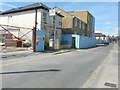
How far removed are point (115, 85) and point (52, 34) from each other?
80.7 ft

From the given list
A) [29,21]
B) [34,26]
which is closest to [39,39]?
[34,26]

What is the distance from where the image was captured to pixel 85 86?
7449mm

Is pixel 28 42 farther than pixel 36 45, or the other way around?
pixel 28 42

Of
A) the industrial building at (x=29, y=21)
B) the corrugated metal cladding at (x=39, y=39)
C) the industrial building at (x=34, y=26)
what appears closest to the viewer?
the corrugated metal cladding at (x=39, y=39)

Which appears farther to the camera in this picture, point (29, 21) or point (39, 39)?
point (29, 21)

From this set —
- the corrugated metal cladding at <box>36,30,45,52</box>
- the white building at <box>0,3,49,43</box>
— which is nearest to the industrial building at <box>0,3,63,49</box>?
the white building at <box>0,3,49,43</box>

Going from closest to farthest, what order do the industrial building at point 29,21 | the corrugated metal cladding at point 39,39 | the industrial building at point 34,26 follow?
the corrugated metal cladding at point 39,39 < the industrial building at point 34,26 < the industrial building at point 29,21

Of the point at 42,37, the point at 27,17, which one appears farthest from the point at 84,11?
the point at 42,37

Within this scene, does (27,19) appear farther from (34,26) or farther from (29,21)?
(34,26)

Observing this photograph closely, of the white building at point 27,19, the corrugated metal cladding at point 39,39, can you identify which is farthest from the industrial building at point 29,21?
the corrugated metal cladding at point 39,39

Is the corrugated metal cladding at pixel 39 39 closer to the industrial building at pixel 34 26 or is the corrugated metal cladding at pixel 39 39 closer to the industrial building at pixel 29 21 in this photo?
the industrial building at pixel 34 26

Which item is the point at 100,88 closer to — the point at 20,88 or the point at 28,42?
the point at 20,88

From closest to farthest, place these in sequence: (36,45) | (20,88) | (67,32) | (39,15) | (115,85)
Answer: (20,88) < (115,85) < (36,45) < (39,15) < (67,32)

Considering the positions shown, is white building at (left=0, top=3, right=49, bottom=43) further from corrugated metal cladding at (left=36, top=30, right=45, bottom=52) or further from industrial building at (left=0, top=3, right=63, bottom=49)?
corrugated metal cladding at (left=36, top=30, right=45, bottom=52)
